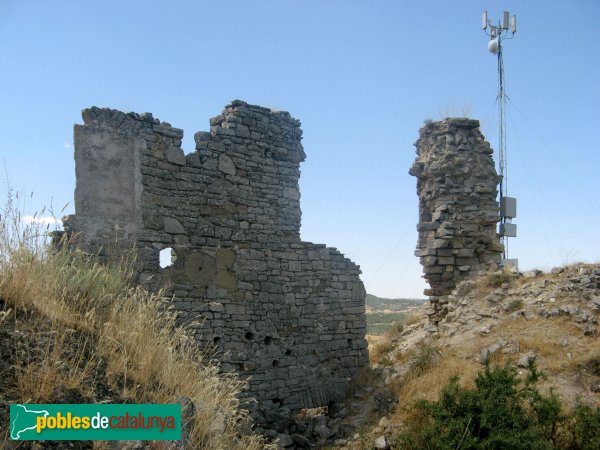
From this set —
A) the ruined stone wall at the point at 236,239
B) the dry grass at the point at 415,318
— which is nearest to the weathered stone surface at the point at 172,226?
the ruined stone wall at the point at 236,239

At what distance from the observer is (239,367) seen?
27.9ft

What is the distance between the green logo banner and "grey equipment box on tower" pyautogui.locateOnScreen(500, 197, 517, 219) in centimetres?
982

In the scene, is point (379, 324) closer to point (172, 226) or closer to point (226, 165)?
point (226, 165)

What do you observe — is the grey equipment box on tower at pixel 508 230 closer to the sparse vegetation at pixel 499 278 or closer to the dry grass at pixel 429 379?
the sparse vegetation at pixel 499 278

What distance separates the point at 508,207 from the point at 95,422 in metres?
10.3

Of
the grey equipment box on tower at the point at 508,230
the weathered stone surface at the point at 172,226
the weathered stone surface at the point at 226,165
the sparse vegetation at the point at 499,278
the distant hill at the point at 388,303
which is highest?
the weathered stone surface at the point at 226,165

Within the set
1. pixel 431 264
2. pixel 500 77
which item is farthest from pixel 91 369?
pixel 500 77

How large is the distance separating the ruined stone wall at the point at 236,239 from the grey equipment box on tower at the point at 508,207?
3.89m

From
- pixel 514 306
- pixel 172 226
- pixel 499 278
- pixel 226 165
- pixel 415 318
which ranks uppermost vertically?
pixel 226 165

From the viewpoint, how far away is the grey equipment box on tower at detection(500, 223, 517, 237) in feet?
38.3

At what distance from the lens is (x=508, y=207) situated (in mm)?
11703

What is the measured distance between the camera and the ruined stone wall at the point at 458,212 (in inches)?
437

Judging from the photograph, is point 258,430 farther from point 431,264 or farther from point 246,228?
point 431,264

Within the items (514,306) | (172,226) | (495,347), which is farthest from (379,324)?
(172,226)
